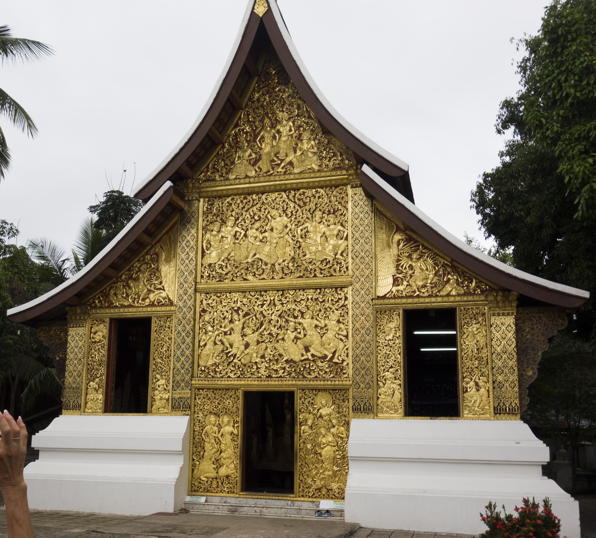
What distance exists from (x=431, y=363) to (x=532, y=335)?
1.24m

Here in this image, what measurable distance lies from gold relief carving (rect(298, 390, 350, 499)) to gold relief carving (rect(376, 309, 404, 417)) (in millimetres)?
467

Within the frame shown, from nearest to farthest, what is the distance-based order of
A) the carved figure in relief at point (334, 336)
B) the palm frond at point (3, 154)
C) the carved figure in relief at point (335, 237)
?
the carved figure in relief at point (334, 336) < the carved figure in relief at point (335, 237) < the palm frond at point (3, 154)

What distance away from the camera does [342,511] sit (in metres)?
7.84

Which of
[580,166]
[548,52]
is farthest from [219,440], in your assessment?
[548,52]

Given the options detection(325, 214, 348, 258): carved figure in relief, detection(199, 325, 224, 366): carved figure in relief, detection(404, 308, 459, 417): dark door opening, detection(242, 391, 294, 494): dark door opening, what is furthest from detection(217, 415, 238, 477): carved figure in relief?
detection(325, 214, 348, 258): carved figure in relief

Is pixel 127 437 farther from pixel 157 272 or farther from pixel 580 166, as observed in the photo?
pixel 580 166

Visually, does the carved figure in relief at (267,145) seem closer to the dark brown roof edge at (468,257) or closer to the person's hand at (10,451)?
the dark brown roof edge at (468,257)

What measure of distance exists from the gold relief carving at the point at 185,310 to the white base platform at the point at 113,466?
0.41 metres

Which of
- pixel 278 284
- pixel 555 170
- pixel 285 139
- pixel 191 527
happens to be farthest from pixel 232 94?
pixel 555 170

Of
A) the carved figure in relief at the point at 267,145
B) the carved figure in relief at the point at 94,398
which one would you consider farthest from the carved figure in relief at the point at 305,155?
the carved figure in relief at the point at 94,398

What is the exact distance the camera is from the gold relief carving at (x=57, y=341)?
9.55 m

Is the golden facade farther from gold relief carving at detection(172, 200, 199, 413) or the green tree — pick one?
the green tree

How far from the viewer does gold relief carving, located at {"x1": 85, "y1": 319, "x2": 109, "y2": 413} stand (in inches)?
356

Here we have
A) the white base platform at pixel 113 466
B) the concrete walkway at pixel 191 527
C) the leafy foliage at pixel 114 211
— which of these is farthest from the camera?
the leafy foliage at pixel 114 211
